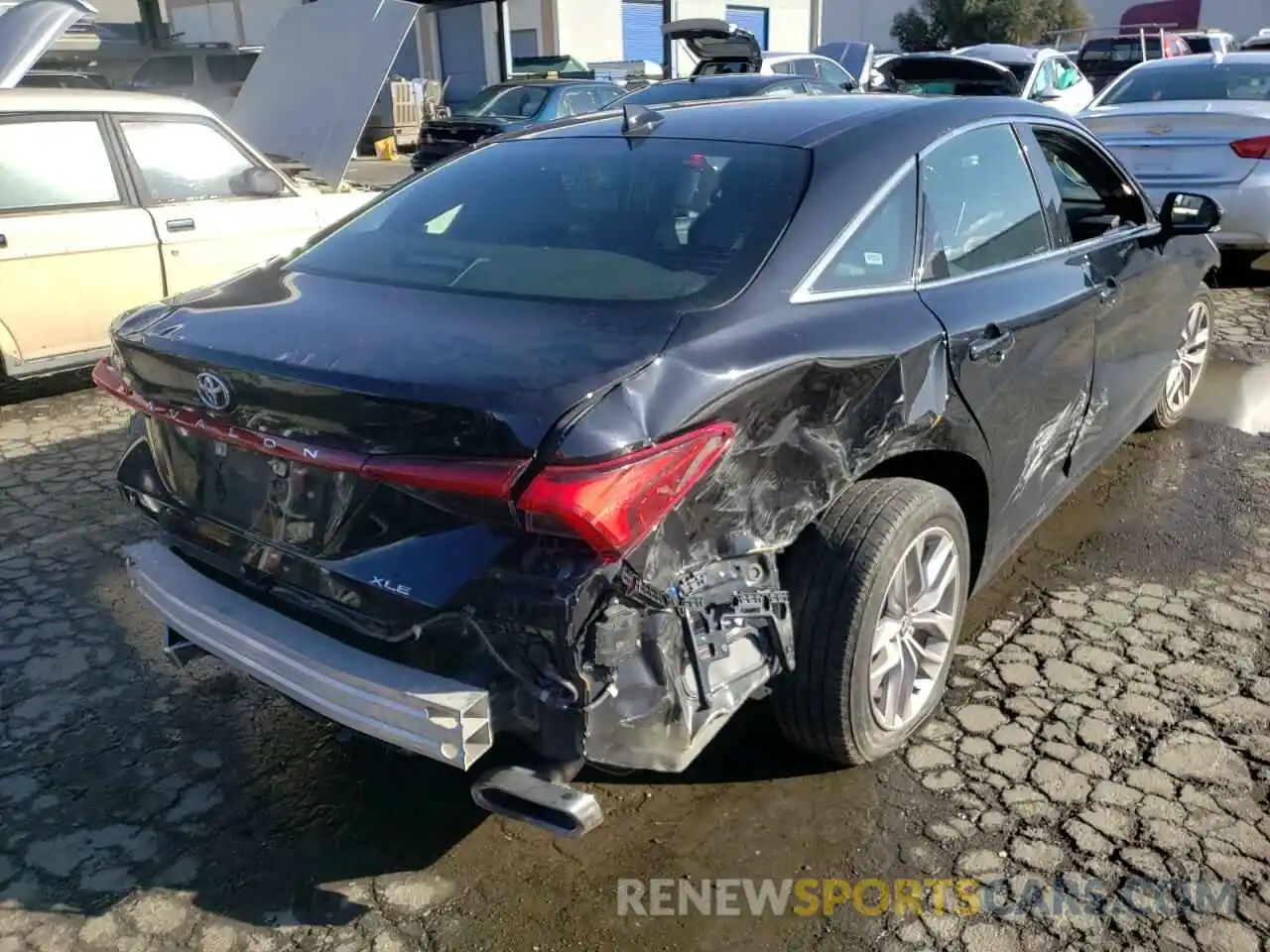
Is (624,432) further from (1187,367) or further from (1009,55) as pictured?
(1009,55)

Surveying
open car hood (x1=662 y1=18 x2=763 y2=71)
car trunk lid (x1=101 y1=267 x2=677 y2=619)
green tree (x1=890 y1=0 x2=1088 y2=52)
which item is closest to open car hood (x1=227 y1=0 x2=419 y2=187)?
car trunk lid (x1=101 y1=267 x2=677 y2=619)

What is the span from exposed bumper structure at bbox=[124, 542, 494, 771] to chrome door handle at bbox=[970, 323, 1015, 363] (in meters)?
1.65

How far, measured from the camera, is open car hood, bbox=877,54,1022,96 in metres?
12.2

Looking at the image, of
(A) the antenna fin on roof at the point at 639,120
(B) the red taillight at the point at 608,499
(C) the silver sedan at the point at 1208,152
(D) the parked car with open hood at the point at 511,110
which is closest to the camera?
(B) the red taillight at the point at 608,499

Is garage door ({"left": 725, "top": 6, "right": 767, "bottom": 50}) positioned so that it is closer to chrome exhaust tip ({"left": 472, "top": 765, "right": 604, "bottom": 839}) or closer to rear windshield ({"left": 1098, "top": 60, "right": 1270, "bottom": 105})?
rear windshield ({"left": 1098, "top": 60, "right": 1270, "bottom": 105})

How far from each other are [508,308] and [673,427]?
0.61 metres

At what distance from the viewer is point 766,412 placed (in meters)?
2.27

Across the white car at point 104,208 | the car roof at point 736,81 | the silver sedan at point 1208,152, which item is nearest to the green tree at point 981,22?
the car roof at point 736,81

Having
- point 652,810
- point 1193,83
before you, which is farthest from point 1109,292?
point 1193,83

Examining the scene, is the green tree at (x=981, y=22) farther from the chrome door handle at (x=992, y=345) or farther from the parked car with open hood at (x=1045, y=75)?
the chrome door handle at (x=992, y=345)

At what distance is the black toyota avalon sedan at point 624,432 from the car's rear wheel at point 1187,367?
1.85 metres

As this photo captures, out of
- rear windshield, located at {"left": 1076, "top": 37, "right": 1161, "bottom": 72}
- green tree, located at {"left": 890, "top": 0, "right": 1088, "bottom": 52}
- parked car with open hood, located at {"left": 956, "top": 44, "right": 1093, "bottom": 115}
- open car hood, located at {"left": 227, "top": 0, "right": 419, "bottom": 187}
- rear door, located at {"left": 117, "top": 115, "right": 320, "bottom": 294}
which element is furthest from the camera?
green tree, located at {"left": 890, "top": 0, "right": 1088, "bottom": 52}

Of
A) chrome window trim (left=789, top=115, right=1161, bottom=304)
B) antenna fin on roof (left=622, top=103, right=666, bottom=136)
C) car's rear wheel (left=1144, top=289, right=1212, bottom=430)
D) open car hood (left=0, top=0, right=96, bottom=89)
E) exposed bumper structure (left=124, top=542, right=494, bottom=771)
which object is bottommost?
car's rear wheel (left=1144, top=289, right=1212, bottom=430)

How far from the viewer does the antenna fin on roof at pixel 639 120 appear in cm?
312
